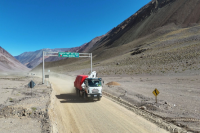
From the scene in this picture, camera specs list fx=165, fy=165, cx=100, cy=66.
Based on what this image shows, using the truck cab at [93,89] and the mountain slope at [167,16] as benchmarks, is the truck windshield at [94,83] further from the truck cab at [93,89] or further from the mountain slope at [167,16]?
the mountain slope at [167,16]

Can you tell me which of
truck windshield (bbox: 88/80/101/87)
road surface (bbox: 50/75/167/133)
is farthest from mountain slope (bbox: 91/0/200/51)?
road surface (bbox: 50/75/167/133)

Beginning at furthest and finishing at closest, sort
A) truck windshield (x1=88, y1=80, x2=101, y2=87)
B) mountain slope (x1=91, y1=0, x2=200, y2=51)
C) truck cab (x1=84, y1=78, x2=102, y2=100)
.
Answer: mountain slope (x1=91, y1=0, x2=200, y2=51)
truck windshield (x1=88, y1=80, x2=101, y2=87)
truck cab (x1=84, y1=78, x2=102, y2=100)


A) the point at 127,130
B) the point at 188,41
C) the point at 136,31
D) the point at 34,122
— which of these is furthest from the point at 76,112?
the point at 136,31

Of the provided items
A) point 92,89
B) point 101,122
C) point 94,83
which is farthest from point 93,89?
point 101,122

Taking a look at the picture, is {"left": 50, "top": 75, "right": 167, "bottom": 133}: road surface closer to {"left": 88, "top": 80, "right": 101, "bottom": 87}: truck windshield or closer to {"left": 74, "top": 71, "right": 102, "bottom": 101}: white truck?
{"left": 74, "top": 71, "right": 102, "bottom": 101}: white truck

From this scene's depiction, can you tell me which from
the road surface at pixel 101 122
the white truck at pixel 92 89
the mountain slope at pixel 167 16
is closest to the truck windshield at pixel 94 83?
the white truck at pixel 92 89

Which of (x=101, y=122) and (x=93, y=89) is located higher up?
(x=93, y=89)

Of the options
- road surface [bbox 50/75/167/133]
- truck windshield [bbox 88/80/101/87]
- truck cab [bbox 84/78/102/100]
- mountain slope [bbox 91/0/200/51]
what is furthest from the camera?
mountain slope [bbox 91/0/200/51]

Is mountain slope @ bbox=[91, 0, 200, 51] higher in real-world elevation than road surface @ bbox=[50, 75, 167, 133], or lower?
higher

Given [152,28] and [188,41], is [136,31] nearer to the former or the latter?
[152,28]

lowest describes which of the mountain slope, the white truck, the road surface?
the road surface

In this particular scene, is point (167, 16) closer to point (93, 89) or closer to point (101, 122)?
point (93, 89)

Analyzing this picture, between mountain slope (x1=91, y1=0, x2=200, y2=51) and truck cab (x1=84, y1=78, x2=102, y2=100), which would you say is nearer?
truck cab (x1=84, y1=78, x2=102, y2=100)

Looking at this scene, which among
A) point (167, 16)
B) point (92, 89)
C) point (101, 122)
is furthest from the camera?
point (167, 16)
